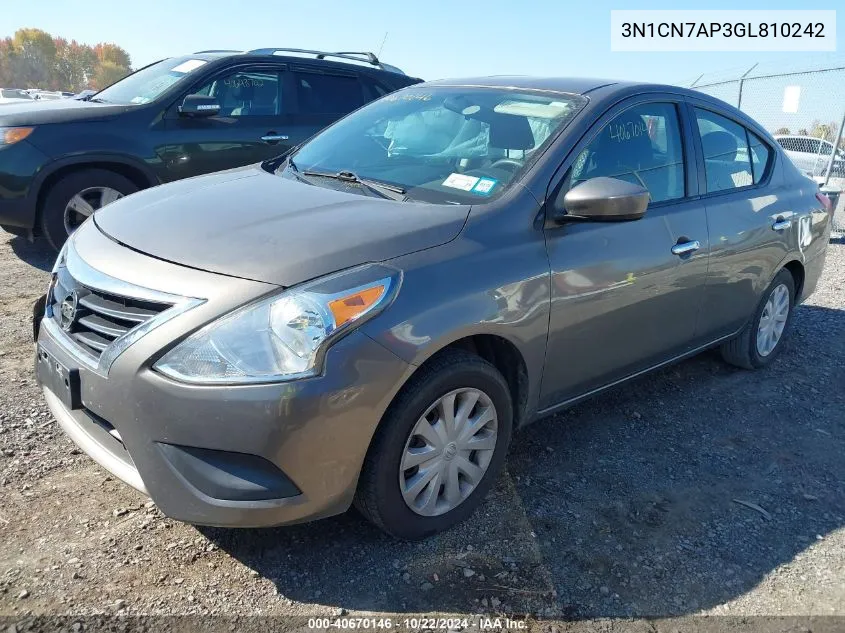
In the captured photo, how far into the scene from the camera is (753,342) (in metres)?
4.52

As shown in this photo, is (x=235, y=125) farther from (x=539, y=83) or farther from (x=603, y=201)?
(x=603, y=201)

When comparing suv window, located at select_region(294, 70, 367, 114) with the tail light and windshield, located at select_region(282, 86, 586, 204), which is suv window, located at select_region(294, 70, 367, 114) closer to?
windshield, located at select_region(282, 86, 586, 204)

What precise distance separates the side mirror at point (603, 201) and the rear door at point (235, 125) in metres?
4.10

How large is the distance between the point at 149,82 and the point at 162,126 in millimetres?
728

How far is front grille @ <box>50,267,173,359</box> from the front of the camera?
90.4 inches

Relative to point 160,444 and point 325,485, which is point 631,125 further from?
point 160,444

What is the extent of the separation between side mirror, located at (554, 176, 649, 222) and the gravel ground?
1180mm

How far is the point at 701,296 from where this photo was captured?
370 centimetres

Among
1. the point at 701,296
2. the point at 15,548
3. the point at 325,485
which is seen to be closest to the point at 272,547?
the point at 325,485

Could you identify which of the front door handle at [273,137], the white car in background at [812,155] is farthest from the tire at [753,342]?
the white car in background at [812,155]

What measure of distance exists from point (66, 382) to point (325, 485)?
3.06 ft

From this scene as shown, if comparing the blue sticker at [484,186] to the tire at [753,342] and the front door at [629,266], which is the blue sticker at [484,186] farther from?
the tire at [753,342]

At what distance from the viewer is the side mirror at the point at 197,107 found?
19.9ft

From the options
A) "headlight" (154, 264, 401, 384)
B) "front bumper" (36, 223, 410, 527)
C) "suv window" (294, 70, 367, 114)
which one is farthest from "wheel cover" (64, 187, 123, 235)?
"headlight" (154, 264, 401, 384)
